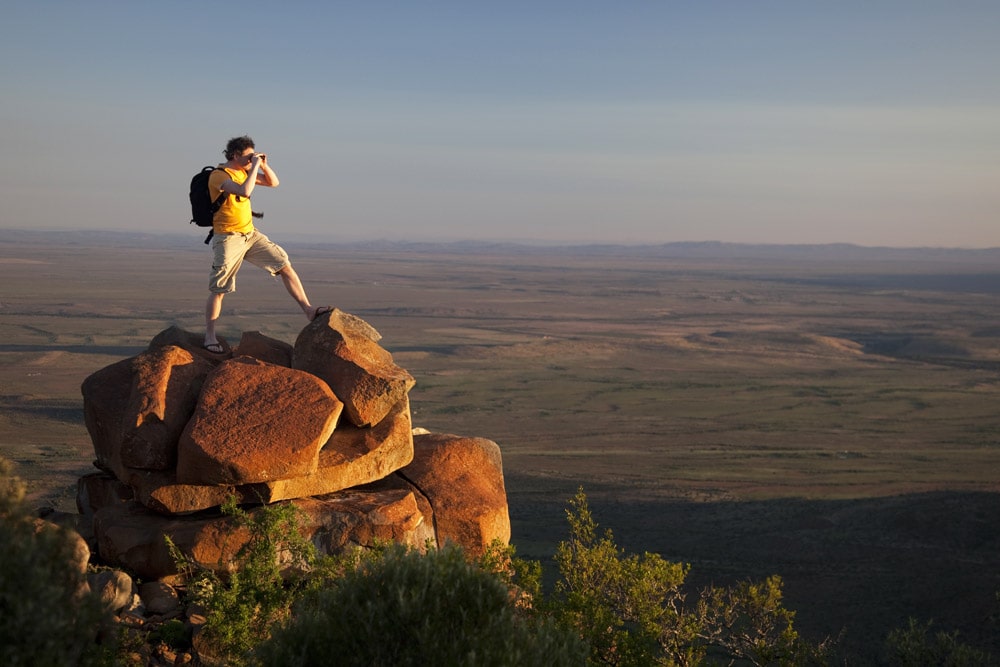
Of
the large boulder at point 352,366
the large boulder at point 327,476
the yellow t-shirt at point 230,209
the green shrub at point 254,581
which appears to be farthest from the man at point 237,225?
the green shrub at point 254,581

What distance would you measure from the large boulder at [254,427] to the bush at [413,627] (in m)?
2.59

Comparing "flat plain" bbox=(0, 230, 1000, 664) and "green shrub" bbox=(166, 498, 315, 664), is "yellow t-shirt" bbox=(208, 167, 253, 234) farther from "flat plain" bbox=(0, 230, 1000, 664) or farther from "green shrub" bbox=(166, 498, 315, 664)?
"flat plain" bbox=(0, 230, 1000, 664)

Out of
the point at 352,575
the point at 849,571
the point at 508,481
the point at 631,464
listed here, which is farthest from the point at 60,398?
the point at 352,575

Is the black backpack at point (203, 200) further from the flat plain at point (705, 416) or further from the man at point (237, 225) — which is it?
the flat plain at point (705, 416)

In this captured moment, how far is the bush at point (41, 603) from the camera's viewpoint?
548 cm

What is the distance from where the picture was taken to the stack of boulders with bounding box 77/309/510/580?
9562 mm

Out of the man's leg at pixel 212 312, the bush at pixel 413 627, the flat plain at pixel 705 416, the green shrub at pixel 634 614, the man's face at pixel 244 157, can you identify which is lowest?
the flat plain at pixel 705 416

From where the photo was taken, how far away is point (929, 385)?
72.5m

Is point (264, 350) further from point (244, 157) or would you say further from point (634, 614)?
point (634, 614)

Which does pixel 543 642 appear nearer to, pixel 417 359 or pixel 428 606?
pixel 428 606

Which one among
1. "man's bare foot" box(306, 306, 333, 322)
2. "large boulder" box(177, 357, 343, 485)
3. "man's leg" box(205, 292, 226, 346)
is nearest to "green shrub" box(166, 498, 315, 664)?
"large boulder" box(177, 357, 343, 485)

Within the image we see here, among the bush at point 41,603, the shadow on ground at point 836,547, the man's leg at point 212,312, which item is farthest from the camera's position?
the shadow on ground at point 836,547

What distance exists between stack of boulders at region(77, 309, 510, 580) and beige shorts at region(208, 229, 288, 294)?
918 millimetres

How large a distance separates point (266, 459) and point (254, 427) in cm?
42
